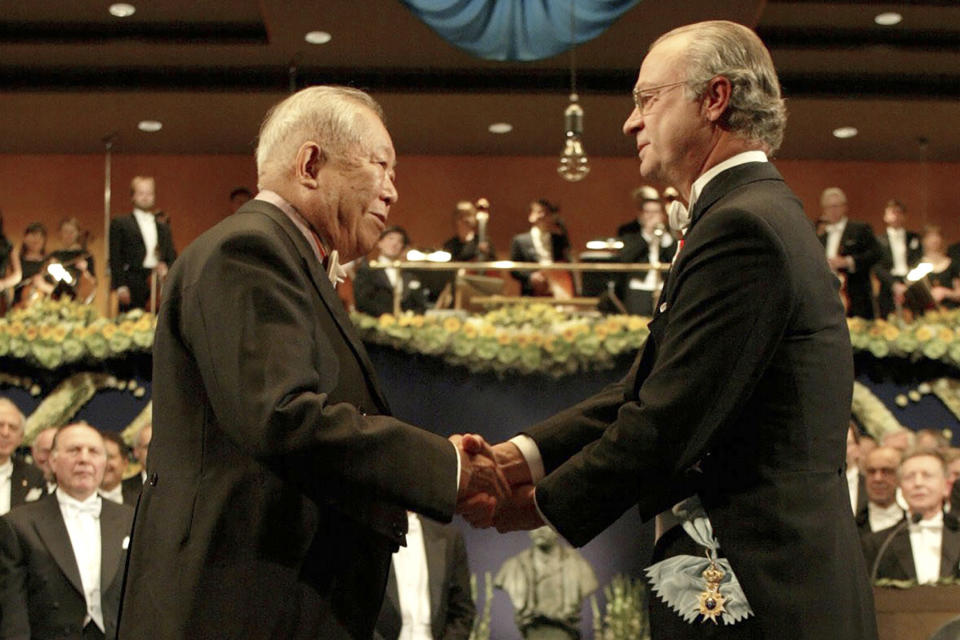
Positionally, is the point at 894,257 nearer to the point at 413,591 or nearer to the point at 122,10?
the point at 413,591

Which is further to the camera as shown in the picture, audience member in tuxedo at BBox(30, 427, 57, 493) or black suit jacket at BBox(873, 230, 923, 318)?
black suit jacket at BBox(873, 230, 923, 318)

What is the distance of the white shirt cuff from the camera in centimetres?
316

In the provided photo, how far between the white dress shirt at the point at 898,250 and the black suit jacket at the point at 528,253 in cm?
319

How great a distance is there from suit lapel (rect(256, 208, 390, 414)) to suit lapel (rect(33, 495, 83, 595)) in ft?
12.3

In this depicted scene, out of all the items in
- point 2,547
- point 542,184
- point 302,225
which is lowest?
point 2,547

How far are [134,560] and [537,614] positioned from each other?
194 inches

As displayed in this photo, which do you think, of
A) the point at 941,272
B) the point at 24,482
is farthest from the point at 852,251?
the point at 24,482

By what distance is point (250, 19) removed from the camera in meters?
12.5

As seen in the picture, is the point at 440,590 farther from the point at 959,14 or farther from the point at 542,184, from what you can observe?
the point at 542,184

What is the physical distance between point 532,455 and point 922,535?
3.86 m

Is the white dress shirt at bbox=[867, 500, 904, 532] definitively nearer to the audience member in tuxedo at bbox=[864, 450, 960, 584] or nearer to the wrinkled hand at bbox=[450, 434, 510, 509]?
the audience member in tuxedo at bbox=[864, 450, 960, 584]

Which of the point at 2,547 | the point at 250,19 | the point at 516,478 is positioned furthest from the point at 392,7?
the point at 516,478

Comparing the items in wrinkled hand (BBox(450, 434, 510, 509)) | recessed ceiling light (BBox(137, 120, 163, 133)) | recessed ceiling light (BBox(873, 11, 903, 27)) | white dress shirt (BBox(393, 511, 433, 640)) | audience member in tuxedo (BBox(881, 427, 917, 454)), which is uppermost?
recessed ceiling light (BBox(137, 120, 163, 133))

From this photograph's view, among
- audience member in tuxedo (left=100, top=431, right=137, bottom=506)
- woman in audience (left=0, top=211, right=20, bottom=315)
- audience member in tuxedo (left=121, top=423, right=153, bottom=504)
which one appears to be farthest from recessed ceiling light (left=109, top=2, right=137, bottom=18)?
audience member in tuxedo (left=100, top=431, right=137, bottom=506)
